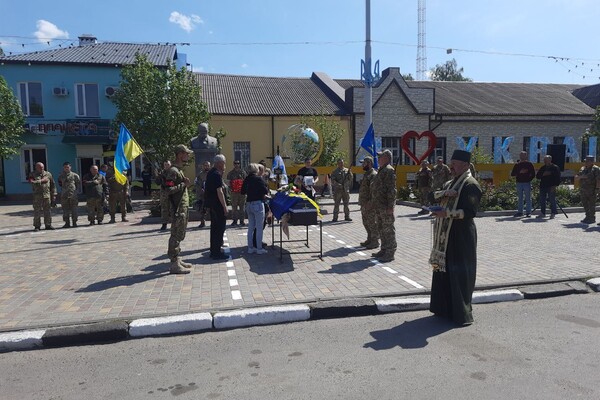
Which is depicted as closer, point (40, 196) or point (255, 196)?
point (255, 196)

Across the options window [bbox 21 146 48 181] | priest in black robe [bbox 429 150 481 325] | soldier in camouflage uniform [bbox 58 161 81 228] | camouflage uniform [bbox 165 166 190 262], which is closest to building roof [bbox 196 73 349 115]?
window [bbox 21 146 48 181]

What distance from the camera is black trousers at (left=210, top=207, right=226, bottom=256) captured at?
8.15 meters

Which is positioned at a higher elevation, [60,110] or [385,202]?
[60,110]

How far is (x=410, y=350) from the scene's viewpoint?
4535 millimetres

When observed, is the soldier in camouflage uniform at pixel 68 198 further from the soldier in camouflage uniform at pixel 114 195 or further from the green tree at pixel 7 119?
the green tree at pixel 7 119

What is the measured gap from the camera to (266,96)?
3044 centimetres

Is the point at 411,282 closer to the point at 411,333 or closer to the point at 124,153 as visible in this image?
the point at 411,333

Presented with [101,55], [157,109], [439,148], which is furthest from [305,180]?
[439,148]

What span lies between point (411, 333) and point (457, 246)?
1.13 m

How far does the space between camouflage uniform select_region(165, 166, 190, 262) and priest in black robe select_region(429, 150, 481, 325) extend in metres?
3.99

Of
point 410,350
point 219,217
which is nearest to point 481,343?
point 410,350

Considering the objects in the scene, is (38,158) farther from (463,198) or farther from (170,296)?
(463,198)

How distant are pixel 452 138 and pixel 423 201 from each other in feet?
54.7

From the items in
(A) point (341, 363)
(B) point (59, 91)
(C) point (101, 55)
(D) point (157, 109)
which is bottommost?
(A) point (341, 363)
